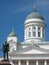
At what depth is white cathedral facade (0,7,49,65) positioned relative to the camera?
8944 centimetres

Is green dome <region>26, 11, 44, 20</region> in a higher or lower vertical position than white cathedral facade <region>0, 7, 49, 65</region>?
higher

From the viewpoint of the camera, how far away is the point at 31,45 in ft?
299

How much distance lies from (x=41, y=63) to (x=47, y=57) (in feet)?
8.48

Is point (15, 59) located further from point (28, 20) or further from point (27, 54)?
point (28, 20)

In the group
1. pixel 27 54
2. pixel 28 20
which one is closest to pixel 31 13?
pixel 28 20

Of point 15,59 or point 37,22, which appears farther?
point 37,22

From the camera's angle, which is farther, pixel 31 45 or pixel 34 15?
pixel 34 15

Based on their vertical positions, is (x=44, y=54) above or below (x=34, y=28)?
below

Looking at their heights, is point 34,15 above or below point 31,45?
above

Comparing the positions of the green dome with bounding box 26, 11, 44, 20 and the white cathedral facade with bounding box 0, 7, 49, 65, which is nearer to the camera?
the white cathedral facade with bounding box 0, 7, 49, 65

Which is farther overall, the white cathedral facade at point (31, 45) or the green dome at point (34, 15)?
the green dome at point (34, 15)

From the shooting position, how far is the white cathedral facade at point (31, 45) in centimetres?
8944

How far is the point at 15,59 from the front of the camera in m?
88.9

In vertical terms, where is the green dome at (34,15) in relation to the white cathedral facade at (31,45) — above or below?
above
